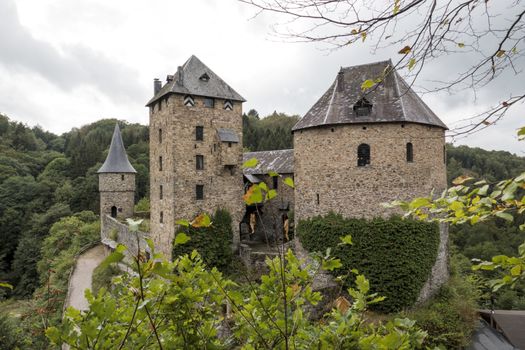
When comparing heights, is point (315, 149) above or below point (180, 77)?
below

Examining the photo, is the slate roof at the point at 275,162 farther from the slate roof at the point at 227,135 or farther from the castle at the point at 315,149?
the slate roof at the point at 227,135

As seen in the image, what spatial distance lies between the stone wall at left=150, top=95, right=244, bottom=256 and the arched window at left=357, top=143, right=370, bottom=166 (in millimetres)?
7342

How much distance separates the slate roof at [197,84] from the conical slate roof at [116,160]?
536 inches

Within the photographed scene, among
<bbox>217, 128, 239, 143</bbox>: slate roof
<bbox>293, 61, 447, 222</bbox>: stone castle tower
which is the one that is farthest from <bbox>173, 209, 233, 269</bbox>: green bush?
<bbox>293, 61, 447, 222</bbox>: stone castle tower

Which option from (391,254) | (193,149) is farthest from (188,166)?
(391,254)

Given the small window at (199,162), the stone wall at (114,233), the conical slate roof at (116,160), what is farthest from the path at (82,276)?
the small window at (199,162)

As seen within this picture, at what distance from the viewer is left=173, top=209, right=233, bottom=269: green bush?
19903mm

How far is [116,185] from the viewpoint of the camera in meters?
34.0

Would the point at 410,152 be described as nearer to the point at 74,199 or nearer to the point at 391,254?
the point at 391,254

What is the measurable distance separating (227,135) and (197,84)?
10.6 ft

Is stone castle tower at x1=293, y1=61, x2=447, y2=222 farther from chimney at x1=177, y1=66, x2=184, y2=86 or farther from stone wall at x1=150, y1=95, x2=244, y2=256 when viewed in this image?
chimney at x1=177, y1=66, x2=184, y2=86

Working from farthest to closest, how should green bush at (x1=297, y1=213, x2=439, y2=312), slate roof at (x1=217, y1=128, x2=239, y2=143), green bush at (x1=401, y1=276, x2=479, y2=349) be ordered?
1. slate roof at (x1=217, y1=128, x2=239, y2=143)
2. green bush at (x1=297, y1=213, x2=439, y2=312)
3. green bush at (x1=401, y1=276, x2=479, y2=349)

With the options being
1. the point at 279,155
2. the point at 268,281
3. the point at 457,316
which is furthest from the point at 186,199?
the point at 268,281

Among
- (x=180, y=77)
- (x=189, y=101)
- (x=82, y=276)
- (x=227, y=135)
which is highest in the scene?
(x=180, y=77)
